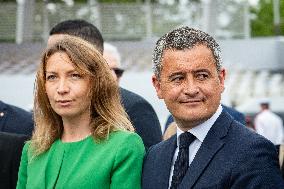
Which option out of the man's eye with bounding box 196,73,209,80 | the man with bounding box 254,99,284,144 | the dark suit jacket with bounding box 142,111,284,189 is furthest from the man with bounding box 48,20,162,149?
the man with bounding box 254,99,284,144

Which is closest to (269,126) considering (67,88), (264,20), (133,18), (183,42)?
(133,18)

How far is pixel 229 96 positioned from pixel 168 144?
61.7 ft

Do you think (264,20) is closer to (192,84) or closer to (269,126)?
(269,126)

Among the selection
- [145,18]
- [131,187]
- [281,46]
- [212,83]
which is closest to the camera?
[212,83]

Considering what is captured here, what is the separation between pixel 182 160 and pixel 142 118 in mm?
976

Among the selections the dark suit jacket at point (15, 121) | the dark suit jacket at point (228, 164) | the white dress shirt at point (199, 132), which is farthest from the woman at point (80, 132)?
the dark suit jacket at point (15, 121)

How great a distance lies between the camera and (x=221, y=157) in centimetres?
247

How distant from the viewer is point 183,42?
2.56m

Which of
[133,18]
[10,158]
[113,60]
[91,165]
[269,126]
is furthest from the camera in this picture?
[133,18]

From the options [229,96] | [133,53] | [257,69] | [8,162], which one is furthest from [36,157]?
[257,69]

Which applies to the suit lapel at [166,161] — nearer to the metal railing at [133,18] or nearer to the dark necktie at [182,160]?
the dark necktie at [182,160]

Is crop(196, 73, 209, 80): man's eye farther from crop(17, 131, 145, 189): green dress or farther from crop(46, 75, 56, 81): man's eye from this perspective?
crop(46, 75, 56, 81): man's eye

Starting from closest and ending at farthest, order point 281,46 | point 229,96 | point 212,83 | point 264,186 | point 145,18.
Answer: point 264,186
point 212,83
point 229,96
point 145,18
point 281,46

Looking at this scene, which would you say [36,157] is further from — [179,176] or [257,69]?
[257,69]
